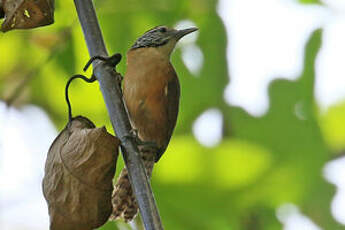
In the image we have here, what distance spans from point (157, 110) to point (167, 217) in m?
0.45

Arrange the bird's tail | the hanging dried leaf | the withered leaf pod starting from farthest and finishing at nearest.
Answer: the bird's tail < the hanging dried leaf < the withered leaf pod

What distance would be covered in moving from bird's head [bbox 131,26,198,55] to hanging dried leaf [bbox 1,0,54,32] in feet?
4.95

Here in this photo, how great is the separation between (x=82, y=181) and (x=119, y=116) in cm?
19

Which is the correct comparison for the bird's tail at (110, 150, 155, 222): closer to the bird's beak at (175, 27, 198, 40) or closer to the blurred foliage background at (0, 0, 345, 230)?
the blurred foliage background at (0, 0, 345, 230)

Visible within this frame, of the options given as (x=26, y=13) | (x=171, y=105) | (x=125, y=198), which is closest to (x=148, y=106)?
(x=171, y=105)

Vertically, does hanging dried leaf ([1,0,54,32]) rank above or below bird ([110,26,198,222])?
above

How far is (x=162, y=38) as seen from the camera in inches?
136

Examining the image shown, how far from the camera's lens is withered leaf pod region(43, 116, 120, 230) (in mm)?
1663

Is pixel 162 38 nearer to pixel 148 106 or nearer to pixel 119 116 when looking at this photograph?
pixel 148 106

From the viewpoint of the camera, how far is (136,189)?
155 cm

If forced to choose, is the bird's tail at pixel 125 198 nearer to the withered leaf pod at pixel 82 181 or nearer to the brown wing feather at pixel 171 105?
the brown wing feather at pixel 171 105

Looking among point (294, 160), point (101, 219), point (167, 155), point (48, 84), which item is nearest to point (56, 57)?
point (48, 84)

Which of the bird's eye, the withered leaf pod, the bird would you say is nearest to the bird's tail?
the bird

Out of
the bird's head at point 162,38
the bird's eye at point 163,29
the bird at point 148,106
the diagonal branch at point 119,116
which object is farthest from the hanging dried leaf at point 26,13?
the bird's eye at point 163,29
